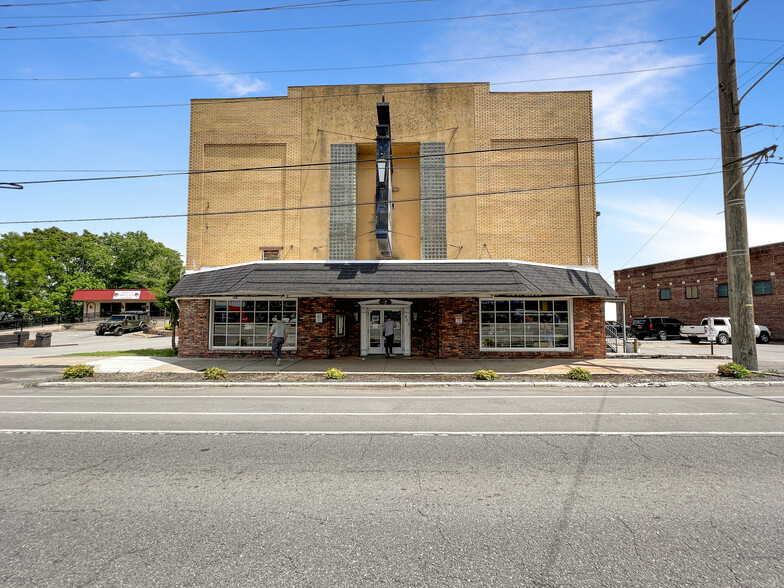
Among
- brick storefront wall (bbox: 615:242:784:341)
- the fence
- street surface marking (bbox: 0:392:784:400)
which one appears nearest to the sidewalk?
street surface marking (bbox: 0:392:784:400)

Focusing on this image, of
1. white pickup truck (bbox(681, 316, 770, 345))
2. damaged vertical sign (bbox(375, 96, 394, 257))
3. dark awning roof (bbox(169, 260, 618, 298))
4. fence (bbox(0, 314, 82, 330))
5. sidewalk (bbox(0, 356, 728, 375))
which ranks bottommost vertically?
sidewalk (bbox(0, 356, 728, 375))

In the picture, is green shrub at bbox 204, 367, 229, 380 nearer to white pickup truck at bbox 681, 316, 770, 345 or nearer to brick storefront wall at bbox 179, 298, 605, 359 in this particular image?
brick storefront wall at bbox 179, 298, 605, 359

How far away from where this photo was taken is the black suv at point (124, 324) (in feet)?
128

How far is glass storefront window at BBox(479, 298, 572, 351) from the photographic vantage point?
1836cm

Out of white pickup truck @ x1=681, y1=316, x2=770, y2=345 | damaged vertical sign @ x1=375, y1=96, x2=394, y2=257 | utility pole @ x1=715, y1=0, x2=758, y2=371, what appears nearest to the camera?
utility pole @ x1=715, y1=0, x2=758, y2=371

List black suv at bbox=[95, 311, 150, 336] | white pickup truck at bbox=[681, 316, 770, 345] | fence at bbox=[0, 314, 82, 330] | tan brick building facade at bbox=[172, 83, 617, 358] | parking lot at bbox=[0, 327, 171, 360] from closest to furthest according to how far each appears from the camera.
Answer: tan brick building facade at bbox=[172, 83, 617, 358] → parking lot at bbox=[0, 327, 171, 360] → white pickup truck at bbox=[681, 316, 770, 345] → black suv at bbox=[95, 311, 150, 336] → fence at bbox=[0, 314, 82, 330]

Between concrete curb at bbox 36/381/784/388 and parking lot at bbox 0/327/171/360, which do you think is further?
parking lot at bbox 0/327/171/360

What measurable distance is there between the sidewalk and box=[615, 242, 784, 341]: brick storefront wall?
19.3 m

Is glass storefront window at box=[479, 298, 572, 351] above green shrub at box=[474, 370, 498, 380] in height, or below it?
above

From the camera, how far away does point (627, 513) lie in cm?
400

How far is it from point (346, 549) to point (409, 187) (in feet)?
56.8

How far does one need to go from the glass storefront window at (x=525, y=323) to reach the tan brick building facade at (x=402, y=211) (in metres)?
0.04

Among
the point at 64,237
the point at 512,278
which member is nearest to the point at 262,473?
the point at 512,278

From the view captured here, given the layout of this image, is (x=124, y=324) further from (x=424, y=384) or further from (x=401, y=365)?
(x=424, y=384)
